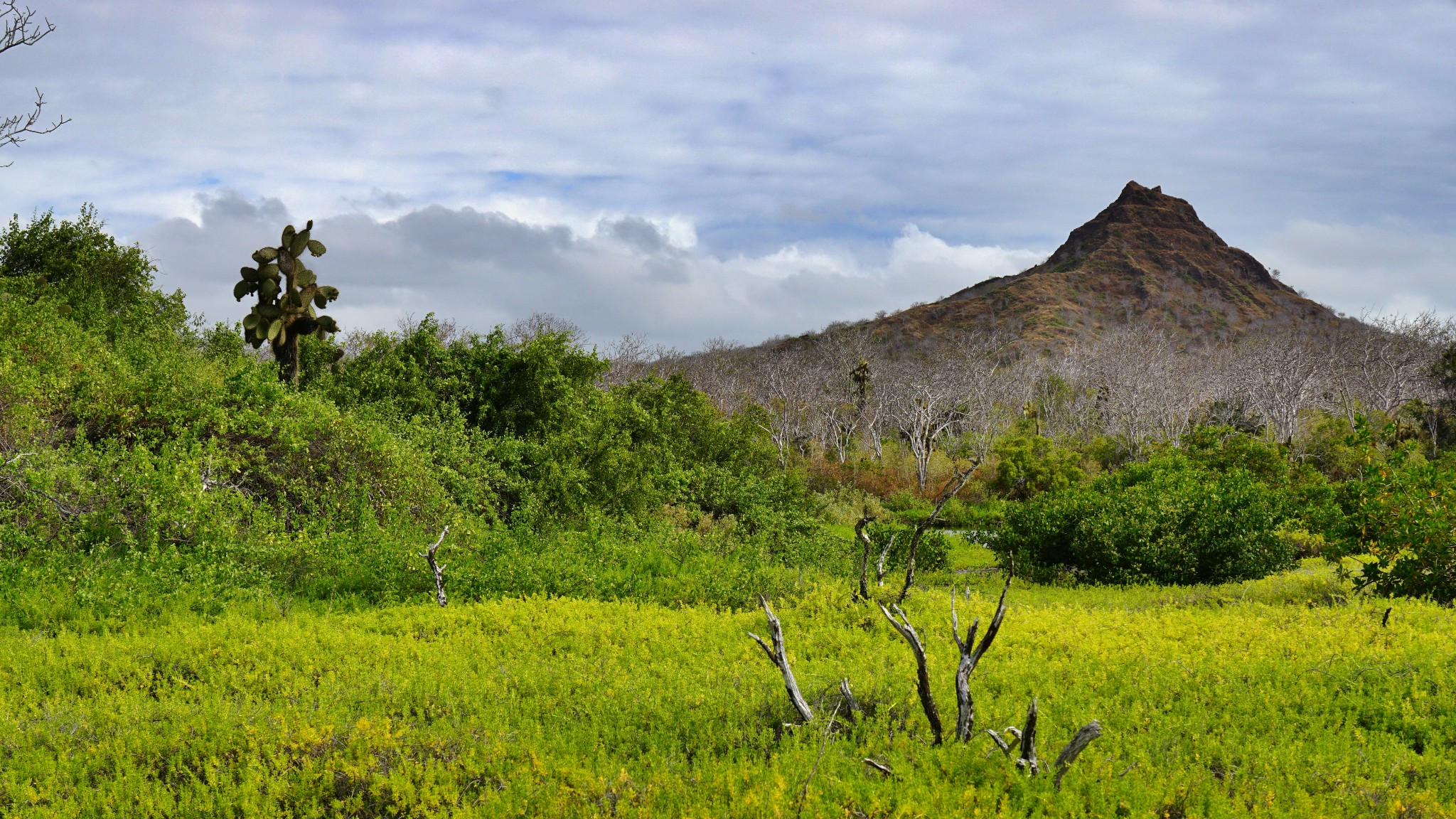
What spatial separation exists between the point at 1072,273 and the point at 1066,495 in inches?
4219

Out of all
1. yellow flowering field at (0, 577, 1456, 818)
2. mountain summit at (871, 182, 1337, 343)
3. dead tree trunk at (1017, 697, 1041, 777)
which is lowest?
yellow flowering field at (0, 577, 1456, 818)

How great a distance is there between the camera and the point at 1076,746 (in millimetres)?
4613

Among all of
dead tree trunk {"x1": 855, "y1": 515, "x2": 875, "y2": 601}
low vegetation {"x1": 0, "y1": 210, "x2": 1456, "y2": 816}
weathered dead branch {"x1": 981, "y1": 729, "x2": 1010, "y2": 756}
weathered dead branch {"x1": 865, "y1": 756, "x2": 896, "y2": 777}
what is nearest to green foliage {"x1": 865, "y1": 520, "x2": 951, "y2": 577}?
low vegetation {"x1": 0, "y1": 210, "x2": 1456, "y2": 816}

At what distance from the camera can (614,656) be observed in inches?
318

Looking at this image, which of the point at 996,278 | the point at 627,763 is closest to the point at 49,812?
the point at 627,763

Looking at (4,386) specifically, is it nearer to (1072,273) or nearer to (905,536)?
(905,536)

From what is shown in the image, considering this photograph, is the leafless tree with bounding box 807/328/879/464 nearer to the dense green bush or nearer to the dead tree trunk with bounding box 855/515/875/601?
the dense green bush

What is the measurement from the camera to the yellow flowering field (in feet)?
15.9

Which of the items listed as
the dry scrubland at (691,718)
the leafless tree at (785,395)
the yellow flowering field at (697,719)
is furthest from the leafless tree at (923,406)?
the dry scrubland at (691,718)

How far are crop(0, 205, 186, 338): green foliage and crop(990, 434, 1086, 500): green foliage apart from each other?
74.9 ft

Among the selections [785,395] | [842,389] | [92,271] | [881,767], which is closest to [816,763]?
Result: [881,767]

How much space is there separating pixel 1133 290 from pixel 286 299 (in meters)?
108

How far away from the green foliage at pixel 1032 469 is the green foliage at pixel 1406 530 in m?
14.7

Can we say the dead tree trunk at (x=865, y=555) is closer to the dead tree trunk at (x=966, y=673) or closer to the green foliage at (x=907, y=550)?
the dead tree trunk at (x=966, y=673)
